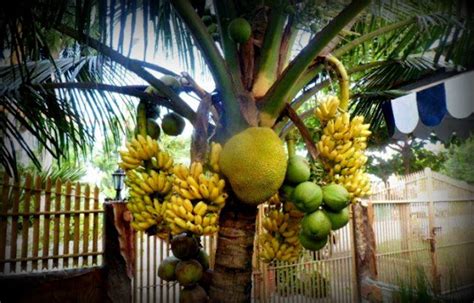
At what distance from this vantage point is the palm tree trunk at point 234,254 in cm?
130

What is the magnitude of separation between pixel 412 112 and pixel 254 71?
194 centimetres

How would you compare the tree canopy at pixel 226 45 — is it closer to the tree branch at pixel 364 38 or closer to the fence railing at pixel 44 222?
the tree branch at pixel 364 38

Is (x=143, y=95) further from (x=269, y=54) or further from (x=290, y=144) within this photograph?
(x=290, y=144)

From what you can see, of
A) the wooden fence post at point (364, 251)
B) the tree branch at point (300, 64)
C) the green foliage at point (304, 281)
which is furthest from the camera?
the green foliage at point (304, 281)

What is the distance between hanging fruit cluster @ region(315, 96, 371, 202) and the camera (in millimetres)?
1413

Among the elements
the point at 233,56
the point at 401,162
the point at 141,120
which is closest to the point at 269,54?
the point at 233,56

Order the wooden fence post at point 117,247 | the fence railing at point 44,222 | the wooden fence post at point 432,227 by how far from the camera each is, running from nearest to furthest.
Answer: the wooden fence post at point 117,247 < the fence railing at point 44,222 < the wooden fence post at point 432,227

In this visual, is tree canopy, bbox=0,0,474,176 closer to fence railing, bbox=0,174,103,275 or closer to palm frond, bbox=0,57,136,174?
palm frond, bbox=0,57,136,174

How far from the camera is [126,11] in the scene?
4.66ft

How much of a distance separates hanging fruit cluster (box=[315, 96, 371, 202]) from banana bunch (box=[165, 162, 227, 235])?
456 mm

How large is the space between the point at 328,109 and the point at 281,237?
0.57 meters

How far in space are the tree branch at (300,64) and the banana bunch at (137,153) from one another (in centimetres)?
43

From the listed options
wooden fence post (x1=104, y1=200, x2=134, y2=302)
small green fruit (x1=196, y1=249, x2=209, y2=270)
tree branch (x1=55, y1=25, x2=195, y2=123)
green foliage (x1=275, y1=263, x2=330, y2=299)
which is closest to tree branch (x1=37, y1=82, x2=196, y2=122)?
tree branch (x1=55, y1=25, x2=195, y2=123)

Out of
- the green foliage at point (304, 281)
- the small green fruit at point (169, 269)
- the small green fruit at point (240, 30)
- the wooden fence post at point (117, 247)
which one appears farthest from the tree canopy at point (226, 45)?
the green foliage at point (304, 281)
